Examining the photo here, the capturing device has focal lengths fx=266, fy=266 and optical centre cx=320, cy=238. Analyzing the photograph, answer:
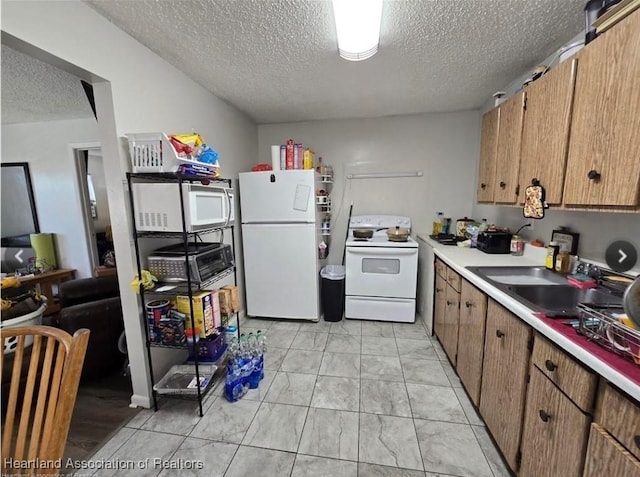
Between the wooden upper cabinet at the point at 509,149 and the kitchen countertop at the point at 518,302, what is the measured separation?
424 mm

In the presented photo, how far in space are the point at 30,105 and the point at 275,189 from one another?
2403mm

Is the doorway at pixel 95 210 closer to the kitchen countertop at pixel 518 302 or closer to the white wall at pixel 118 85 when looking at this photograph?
the white wall at pixel 118 85

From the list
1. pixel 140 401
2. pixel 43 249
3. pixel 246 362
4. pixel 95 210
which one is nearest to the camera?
pixel 140 401

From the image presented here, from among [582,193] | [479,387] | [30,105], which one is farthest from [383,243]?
[30,105]

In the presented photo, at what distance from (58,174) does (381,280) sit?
12.7 feet

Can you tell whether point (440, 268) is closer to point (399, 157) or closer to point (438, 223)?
point (438, 223)

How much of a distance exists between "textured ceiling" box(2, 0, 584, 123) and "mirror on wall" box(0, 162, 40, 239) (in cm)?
275

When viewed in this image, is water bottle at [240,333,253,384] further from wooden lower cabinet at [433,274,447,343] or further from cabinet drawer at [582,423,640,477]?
cabinet drawer at [582,423,640,477]

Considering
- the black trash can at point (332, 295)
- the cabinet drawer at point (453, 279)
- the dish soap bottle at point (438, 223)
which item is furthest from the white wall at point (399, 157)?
the cabinet drawer at point (453, 279)

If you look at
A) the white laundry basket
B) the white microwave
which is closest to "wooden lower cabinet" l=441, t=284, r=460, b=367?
the white microwave

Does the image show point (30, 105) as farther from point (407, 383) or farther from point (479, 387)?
point (479, 387)

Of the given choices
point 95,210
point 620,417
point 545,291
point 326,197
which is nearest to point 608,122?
point 545,291

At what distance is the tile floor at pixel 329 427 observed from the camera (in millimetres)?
1335

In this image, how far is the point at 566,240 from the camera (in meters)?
1.66
